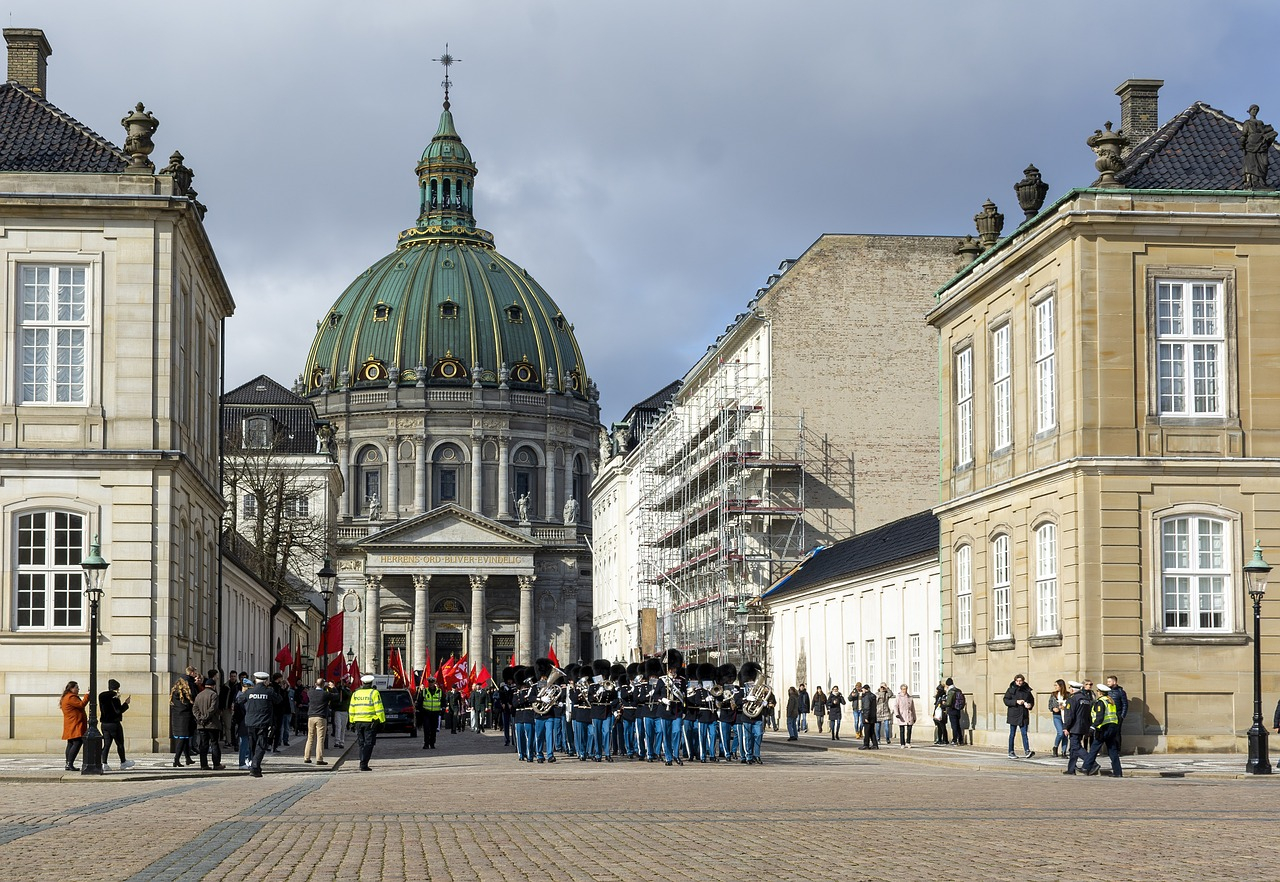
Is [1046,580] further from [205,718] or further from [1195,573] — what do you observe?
[205,718]

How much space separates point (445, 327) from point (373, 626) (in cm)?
2850

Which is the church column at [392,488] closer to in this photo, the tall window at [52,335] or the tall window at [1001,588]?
the tall window at [1001,588]

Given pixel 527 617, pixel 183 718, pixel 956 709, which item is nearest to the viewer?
pixel 183 718

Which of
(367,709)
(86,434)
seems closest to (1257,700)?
(367,709)

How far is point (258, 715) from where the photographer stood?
94.2ft

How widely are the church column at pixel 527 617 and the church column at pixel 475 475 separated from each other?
11.8 m

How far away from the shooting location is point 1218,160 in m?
34.5

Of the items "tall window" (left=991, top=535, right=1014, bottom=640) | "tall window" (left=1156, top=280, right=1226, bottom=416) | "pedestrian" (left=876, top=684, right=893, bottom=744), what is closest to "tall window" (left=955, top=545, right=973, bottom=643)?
"tall window" (left=991, top=535, right=1014, bottom=640)

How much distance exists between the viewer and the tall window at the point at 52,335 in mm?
34438

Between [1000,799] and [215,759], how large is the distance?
549 inches

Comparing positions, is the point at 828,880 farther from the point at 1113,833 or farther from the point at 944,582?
the point at 944,582

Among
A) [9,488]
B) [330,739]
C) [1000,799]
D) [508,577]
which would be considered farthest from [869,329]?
[508,577]

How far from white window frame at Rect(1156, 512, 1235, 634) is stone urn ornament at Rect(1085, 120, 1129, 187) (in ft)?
18.5

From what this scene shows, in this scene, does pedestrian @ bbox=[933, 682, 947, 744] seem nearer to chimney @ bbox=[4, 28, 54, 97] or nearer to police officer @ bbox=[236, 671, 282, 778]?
police officer @ bbox=[236, 671, 282, 778]
